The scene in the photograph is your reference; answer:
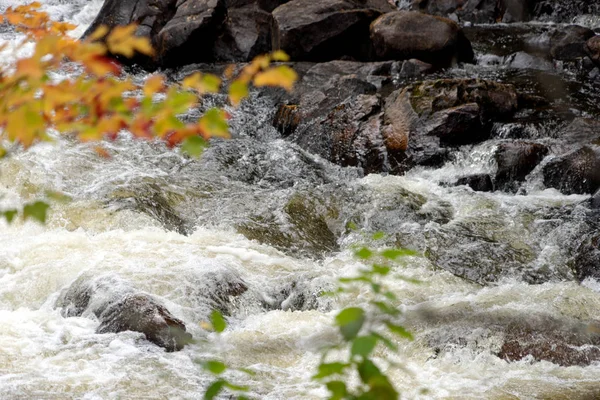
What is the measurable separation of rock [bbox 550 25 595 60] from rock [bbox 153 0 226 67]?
6.25m

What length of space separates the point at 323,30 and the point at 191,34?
103 inches

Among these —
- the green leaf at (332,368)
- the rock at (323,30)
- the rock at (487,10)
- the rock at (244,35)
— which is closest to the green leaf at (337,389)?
the green leaf at (332,368)

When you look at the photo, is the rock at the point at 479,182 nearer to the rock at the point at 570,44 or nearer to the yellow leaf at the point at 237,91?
the rock at the point at 570,44

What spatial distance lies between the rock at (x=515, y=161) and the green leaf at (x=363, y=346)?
7042mm

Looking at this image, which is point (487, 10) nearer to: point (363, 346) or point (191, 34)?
point (191, 34)

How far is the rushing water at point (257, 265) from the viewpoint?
182 inches

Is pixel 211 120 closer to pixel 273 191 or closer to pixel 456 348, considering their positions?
pixel 456 348

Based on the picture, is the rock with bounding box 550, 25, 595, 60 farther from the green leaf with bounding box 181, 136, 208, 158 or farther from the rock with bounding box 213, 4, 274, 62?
the green leaf with bounding box 181, 136, 208, 158

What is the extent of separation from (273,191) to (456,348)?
3945 mm

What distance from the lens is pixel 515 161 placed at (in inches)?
325

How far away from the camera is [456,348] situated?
4969 millimetres

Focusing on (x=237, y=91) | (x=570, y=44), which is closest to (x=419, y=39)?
(x=570, y=44)

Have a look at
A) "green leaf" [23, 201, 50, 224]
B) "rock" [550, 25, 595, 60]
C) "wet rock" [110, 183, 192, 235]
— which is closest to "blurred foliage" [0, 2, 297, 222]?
"green leaf" [23, 201, 50, 224]

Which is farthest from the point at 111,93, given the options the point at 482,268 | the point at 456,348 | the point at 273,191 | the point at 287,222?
the point at 273,191
